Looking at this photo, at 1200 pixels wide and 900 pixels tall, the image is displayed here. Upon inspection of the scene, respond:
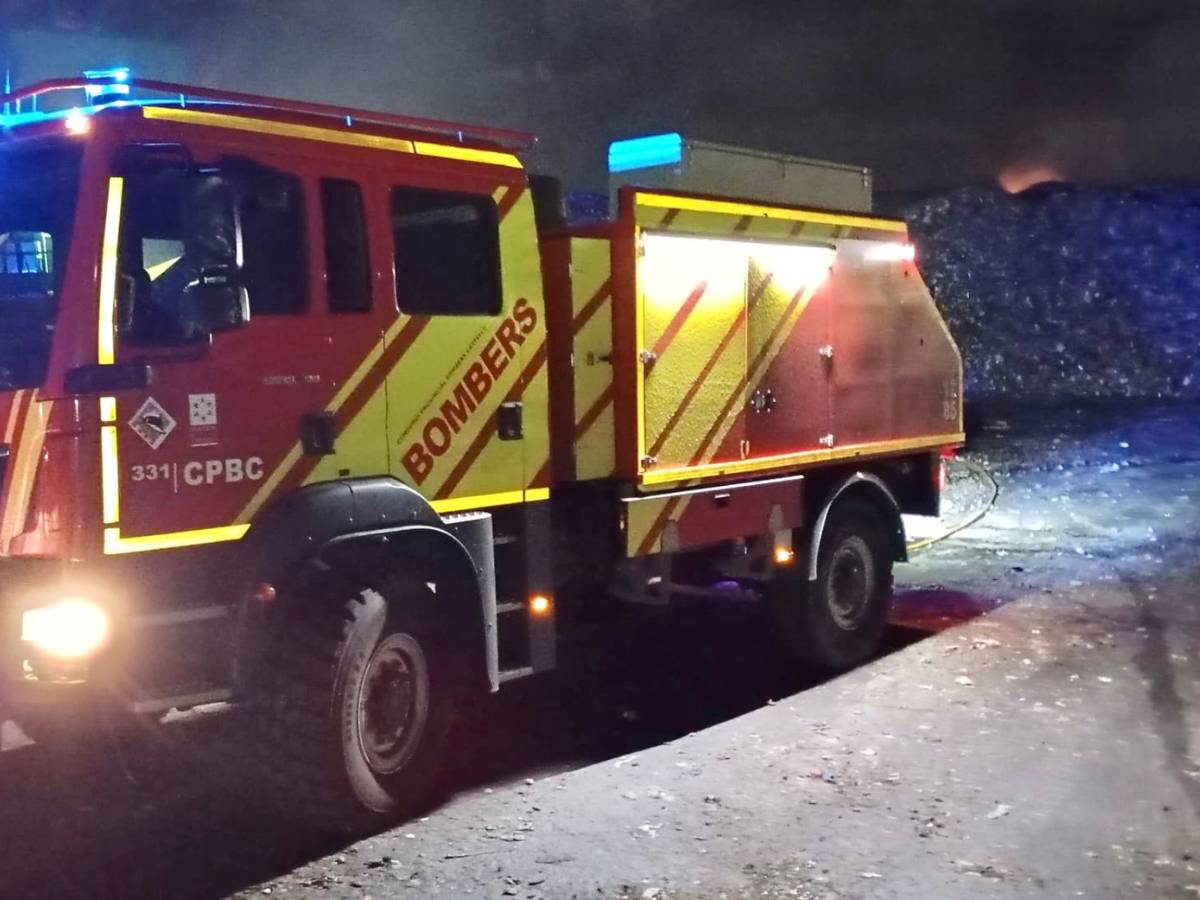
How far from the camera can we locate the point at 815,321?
7.83 metres

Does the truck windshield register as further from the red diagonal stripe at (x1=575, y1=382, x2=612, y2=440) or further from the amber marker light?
the red diagonal stripe at (x1=575, y1=382, x2=612, y2=440)

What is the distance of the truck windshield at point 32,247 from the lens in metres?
4.56

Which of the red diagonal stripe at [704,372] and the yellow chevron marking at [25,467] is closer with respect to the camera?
the yellow chevron marking at [25,467]

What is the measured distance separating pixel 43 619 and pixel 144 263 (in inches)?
50.6

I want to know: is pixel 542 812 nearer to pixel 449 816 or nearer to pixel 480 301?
pixel 449 816

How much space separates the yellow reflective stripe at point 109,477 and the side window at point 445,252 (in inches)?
53.8

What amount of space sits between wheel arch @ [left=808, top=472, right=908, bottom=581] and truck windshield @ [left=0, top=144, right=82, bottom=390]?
15.5ft

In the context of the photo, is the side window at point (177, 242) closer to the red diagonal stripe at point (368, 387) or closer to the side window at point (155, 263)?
the side window at point (155, 263)

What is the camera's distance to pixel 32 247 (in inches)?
186

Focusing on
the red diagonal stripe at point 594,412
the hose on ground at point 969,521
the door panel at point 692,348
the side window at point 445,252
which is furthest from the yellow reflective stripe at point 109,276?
the hose on ground at point 969,521

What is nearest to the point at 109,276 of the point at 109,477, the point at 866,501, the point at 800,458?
the point at 109,477

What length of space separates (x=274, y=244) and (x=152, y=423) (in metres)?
0.87

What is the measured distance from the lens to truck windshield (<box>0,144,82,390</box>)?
15.0 ft

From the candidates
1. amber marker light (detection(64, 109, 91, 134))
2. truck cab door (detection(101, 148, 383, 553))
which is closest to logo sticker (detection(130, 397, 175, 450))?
truck cab door (detection(101, 148, 383, 553))
